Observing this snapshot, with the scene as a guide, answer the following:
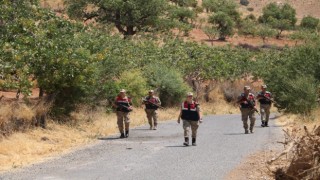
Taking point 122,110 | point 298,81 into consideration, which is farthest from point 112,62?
point 298,81

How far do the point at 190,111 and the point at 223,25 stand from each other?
66316mm

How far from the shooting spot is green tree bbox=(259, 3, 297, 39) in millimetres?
90375

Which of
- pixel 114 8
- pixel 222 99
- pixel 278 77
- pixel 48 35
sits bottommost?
pixel 222 99

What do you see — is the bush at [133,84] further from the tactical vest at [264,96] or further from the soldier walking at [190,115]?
the soldier walking at [190,115]

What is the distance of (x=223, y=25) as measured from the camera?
82000 mm

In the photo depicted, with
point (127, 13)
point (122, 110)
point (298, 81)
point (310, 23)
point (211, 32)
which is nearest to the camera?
point (122, 110)

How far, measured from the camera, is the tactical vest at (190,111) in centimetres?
1712

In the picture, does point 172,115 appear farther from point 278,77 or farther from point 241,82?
point 241,82

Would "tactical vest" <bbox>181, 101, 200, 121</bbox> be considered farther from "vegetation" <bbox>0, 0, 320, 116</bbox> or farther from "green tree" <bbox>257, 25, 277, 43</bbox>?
"green tree" <bbox>257, 25, 277, 43</bbox>

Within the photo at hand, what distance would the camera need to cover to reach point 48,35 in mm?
21484

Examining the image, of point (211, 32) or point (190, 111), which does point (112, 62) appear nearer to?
point (190, 111)

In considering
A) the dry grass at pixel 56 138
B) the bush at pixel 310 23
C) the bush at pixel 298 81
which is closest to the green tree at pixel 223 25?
the bush at pixel 310 23

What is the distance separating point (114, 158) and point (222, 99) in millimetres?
37707

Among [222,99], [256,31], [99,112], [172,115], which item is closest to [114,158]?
[99,112]
